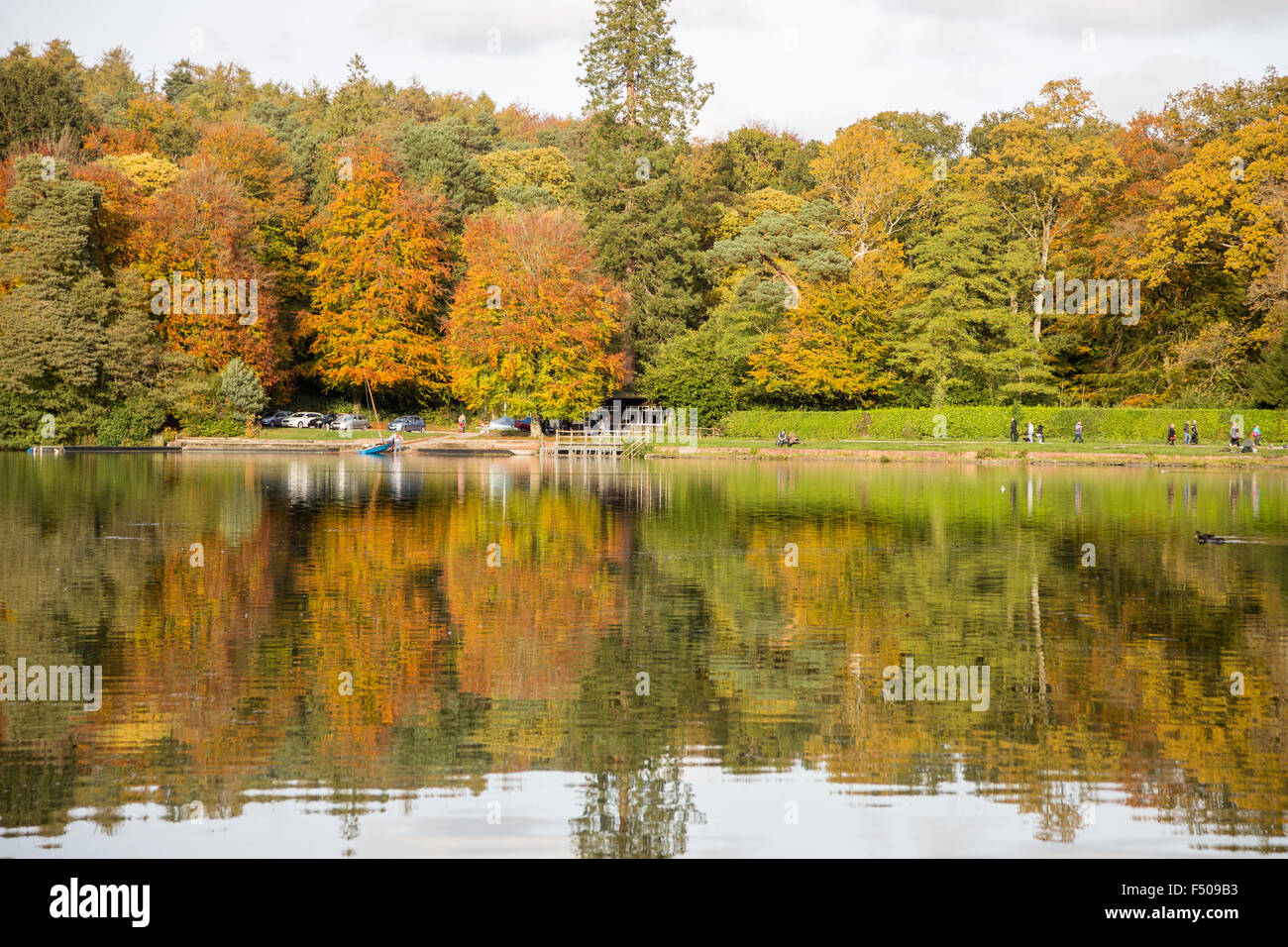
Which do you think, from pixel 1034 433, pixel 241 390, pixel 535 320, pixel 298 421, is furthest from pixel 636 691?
pixel 298 421

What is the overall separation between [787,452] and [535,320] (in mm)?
16160

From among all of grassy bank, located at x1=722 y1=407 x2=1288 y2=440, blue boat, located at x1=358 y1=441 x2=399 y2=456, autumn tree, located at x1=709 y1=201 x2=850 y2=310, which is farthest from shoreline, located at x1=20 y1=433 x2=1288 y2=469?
autumn tree, located at x1=709 y1=201 x2=850 y2=310

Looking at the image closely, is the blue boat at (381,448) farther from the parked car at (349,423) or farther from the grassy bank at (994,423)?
the grassy bank at (994,423)

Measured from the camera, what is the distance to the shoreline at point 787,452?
54.3 metres

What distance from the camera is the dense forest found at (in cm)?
6281

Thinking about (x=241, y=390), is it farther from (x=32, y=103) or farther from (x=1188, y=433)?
(x=1188, y=433)

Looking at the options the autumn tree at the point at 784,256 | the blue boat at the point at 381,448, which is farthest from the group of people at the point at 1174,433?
the blue boat at the point at 381,448

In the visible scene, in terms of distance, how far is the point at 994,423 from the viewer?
64.9 meters

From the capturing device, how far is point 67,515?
2925 cm

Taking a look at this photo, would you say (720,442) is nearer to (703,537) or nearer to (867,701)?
(703,537)

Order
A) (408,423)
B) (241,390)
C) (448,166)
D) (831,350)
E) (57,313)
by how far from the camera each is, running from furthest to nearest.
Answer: (448,166) < (408,423) < (241,390) < (831,350) < (57,313)

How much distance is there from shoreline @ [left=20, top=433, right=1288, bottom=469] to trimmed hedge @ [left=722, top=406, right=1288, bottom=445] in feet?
11.0

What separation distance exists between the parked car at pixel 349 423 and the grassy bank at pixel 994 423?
22.8 meters
